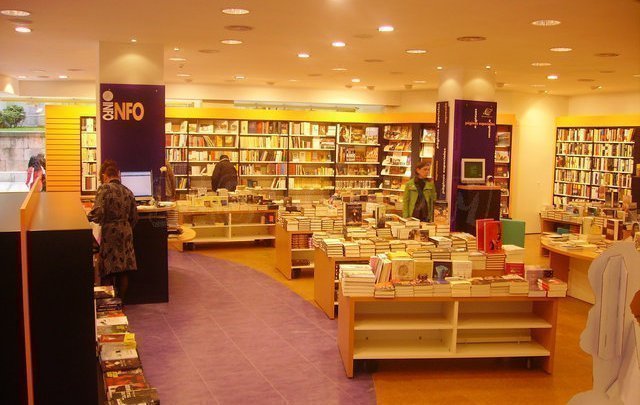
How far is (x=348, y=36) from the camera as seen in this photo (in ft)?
26.4

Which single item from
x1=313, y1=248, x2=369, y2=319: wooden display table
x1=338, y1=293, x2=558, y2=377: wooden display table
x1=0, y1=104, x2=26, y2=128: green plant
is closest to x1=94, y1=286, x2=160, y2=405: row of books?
x1=338, y1=293, x2=558, y2=377: wooden display table

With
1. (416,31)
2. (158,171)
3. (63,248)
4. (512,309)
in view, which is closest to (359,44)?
(416,31)

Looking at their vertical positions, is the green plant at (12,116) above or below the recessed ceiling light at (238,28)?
below

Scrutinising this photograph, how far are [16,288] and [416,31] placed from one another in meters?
6.29

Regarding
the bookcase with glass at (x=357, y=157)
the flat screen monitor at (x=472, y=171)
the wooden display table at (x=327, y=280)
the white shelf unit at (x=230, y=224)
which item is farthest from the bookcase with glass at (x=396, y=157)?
the wooden display table at (x=327, y=280)

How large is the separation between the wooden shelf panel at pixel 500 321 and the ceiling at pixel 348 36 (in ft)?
9.27

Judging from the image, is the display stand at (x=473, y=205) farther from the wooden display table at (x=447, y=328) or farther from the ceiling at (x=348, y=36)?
the wooden display table at (x=447, y=328)

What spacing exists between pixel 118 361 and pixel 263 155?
12.3m

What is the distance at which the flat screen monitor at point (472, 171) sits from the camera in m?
10.9

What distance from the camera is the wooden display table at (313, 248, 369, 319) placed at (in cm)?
708

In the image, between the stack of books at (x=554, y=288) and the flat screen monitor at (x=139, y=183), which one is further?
the flat screen monitor at (x=139, y=183)

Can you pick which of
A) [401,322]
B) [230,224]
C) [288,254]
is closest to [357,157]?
[230,224]

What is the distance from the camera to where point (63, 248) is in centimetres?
215

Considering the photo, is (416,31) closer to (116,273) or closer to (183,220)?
(116,273)
